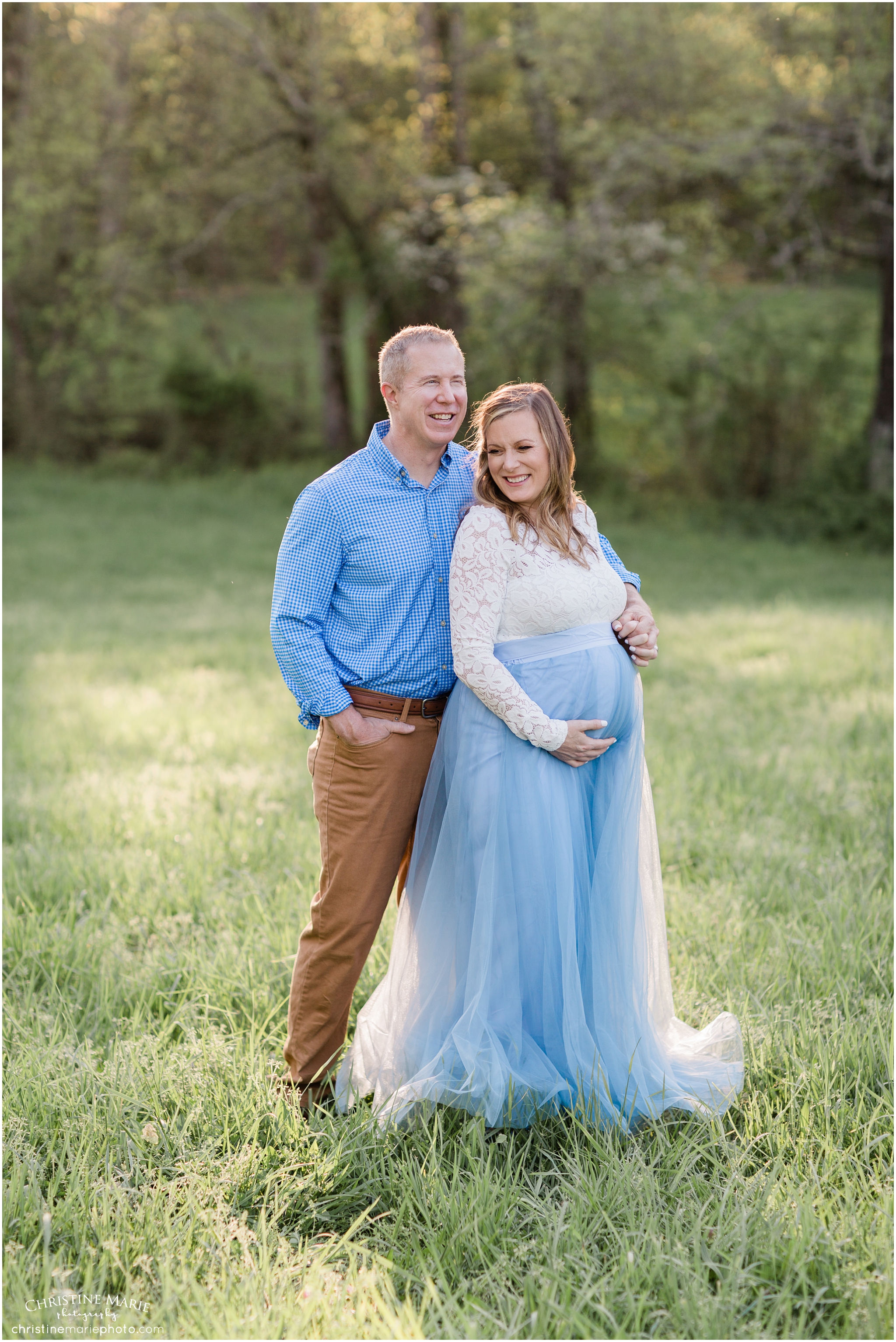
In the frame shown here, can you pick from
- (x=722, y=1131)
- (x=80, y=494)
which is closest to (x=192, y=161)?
(x=80, y=494)

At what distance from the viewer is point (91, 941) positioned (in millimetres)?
4137

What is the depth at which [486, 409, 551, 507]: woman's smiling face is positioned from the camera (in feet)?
9.64

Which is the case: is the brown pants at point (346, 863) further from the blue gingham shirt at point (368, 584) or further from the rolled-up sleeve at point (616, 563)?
the rolled-up sleeve at point (616, 563)

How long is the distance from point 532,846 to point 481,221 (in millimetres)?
16101

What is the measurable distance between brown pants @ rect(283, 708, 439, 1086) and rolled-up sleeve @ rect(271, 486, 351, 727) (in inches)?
6.8

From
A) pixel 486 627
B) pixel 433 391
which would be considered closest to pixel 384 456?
pixel 433 391

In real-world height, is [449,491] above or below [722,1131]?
above

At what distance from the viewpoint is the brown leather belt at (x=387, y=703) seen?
318cm

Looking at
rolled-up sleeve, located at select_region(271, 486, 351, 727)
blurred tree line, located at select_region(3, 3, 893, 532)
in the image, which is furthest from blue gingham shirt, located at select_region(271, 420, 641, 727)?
blurred tree line, located at select_region(3, 3, 893, 532)

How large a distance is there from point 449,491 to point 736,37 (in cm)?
1909

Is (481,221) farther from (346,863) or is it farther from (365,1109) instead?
(365,1109)

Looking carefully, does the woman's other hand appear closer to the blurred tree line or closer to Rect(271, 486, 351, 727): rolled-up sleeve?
Rect(271, 486, 351, 727): rolled-up sleeve

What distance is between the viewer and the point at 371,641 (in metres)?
3.14

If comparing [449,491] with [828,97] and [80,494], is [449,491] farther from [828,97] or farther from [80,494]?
[80,494]
